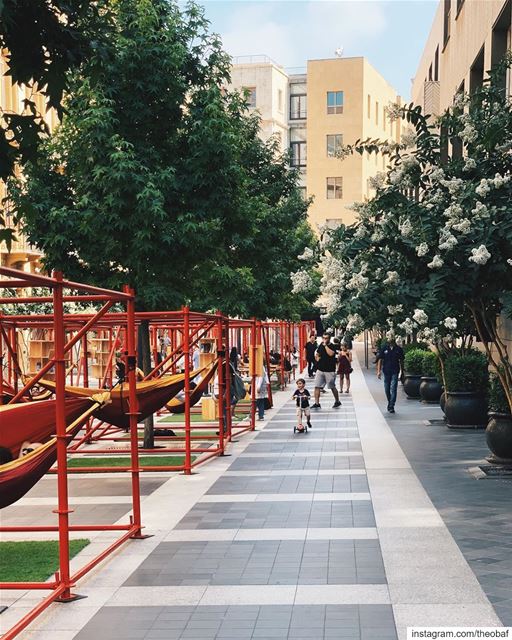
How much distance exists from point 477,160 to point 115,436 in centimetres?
953

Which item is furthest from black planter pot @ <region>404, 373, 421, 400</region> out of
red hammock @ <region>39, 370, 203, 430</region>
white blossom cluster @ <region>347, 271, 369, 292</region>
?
red hammock @ <region>39, 370, 203, 430</region>

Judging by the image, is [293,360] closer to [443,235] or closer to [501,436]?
[501,436]

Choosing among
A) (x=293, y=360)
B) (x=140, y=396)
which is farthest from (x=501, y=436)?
(x=293, y=360)

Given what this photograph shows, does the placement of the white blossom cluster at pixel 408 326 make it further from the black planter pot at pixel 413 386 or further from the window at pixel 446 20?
the window at pixel 446 20

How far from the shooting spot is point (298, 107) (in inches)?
3344

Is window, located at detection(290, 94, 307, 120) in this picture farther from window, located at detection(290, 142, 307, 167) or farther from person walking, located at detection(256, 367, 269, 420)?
person walking, located at detection(256, 367, 269, 420)

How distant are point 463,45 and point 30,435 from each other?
18663mm

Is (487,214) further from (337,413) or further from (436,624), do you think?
(337,413)

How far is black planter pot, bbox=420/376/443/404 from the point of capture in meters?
26.1

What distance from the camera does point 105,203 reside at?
16.7 metres

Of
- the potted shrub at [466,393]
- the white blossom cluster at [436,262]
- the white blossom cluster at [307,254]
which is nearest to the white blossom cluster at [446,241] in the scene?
the white blossom cluster at [436,262]

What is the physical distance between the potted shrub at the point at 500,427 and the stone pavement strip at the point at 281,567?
1272 mm

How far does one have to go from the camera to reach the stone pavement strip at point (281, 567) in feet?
22.5

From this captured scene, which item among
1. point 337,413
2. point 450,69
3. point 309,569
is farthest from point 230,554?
point 450,69
